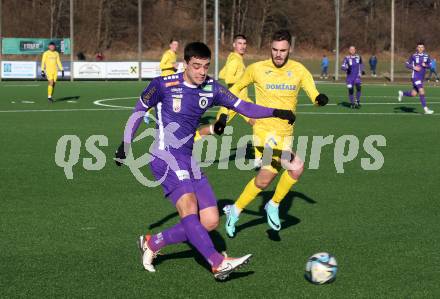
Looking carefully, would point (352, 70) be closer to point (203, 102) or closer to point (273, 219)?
point (273, 219)

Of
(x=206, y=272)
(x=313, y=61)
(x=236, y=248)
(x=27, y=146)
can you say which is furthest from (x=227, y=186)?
(x=313, y=61)

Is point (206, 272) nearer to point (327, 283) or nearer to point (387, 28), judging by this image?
point (327, 283)

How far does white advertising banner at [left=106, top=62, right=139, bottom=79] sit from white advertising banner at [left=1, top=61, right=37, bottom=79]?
4.77 m

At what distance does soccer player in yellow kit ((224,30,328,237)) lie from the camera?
9.18 m

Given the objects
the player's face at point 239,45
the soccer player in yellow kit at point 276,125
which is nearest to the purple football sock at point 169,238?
the soccer player in yellow kit at point 276,125

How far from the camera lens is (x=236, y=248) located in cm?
838

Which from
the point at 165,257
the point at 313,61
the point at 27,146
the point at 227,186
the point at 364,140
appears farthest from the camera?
the point at 313,61

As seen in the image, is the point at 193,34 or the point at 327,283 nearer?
the point at 327,283

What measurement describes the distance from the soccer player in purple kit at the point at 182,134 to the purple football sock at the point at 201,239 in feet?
0.20

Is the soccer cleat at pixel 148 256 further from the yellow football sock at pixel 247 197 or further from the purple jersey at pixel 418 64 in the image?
the purple jersey at pixel 418 64

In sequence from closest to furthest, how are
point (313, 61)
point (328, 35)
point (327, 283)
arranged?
point (327, 283), point (313, 61), point (328, 35)


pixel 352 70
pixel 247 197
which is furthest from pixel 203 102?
pixel 352 70

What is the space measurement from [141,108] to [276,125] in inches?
89.8

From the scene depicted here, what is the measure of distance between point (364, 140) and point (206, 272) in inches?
467
